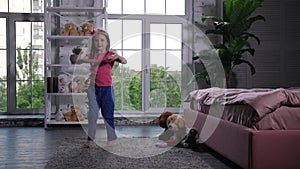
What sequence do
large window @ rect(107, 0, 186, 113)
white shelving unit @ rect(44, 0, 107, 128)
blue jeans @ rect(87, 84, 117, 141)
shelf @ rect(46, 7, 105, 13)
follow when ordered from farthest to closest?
large window @ rect(107, 0, 186, 113), white shelving unit @ rect(44, 0, 107, 128), shelf @ rect(46, 7, 105, 13), blue jeans @ rect(87, 84, 117, 141)

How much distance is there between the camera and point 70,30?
5148 millimetres

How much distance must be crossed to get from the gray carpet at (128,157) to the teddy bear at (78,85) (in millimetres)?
1553

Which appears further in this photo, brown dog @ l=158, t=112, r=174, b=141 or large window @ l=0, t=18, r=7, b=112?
large window @ l=0, t=18, r=7, b=112

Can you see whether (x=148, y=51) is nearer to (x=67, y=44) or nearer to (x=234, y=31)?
(x=67, y=44)

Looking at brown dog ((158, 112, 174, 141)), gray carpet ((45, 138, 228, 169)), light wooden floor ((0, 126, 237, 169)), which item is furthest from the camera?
brown dog ((158, 112, 174, 141))

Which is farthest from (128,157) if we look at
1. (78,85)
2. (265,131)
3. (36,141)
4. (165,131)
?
(78,85)

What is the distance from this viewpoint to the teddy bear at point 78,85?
201 inches

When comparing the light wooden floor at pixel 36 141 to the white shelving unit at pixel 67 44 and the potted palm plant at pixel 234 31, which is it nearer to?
the white shelving unit at pixel 67 44

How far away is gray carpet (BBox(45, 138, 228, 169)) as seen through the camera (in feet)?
8.86

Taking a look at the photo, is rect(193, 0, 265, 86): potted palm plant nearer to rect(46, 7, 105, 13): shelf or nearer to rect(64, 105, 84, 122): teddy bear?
rect(46, 7, 105, 13): shelf

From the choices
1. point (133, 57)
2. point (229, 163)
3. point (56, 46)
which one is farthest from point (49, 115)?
point (229, 163)

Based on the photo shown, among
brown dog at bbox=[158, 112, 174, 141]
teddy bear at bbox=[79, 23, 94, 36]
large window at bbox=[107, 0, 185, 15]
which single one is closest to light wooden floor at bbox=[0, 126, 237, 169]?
brown dog at bbox=[158, 112, 174, 141]

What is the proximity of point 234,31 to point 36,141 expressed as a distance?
117 inches

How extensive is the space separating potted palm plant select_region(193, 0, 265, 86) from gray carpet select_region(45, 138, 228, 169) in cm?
203
